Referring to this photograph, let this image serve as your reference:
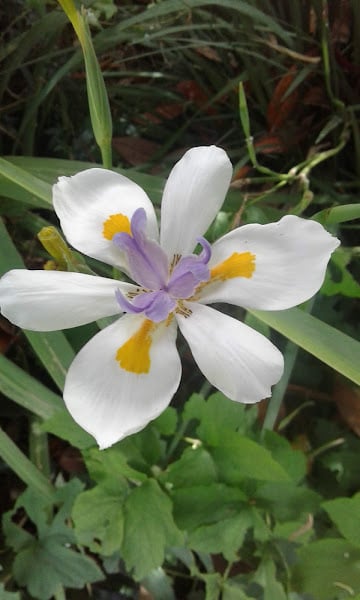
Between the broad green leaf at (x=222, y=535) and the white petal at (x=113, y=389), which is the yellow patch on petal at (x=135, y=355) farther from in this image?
the broad green leaf at (x=222, y=535)

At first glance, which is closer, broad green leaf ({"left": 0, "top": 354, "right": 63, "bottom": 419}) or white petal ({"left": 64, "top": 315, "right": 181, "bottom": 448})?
white petal ({"left": 64, "top": 315, "right": 181, "bottom": 448})

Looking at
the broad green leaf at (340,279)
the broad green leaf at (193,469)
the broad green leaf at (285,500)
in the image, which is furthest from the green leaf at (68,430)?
the broad green leaf at (340,279)

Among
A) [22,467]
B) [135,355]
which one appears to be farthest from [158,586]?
[135,355]

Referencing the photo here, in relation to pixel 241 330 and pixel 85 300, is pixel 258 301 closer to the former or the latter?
pixel 241 330

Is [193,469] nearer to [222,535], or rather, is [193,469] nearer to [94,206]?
[222,535]

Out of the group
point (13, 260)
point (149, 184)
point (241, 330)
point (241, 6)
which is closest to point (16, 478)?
point (13, 260)

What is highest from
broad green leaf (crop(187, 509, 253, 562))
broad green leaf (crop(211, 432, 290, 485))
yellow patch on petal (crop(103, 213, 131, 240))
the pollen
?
yellow patch on petal (crop(103, 213, 131, 240))

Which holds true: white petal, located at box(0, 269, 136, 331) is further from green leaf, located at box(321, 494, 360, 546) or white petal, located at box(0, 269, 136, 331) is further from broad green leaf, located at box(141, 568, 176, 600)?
broad green leaf, located at box(141, 568, 176, 600)

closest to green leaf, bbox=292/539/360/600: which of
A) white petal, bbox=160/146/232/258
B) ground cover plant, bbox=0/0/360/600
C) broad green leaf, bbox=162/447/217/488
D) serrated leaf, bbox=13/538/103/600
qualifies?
ground cover plant, bbox=0/0/360/600
